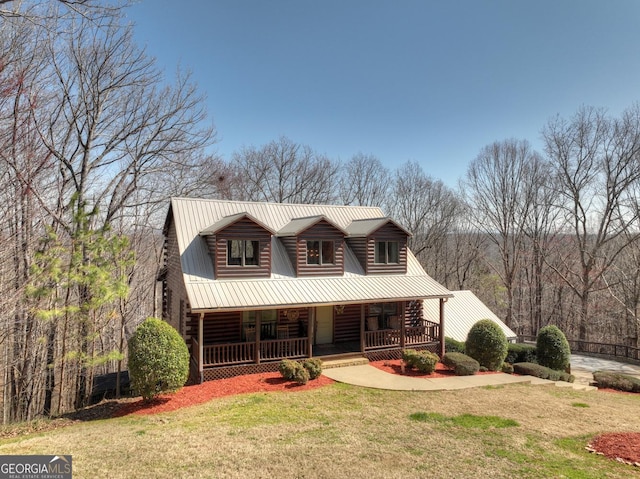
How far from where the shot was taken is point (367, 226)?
1802cm

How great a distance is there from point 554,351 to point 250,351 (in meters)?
14.5

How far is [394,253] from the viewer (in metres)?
18.3

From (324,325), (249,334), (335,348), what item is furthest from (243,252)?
(335,348)

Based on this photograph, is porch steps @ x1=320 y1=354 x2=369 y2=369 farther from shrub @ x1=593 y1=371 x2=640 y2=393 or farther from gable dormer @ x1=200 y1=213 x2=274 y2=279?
shrub @ x1=593 y1=371 x2=640 y2=393

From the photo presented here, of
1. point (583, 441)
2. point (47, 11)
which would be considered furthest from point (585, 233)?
point (47, 11)

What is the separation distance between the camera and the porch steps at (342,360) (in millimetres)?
14922

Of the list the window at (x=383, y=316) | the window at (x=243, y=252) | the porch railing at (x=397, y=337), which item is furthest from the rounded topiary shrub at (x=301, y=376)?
the window at (x=383, y=316)

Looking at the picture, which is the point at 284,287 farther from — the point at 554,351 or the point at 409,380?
the point at 554,351

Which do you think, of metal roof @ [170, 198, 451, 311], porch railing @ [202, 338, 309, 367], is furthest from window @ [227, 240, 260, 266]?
porch railing @ [202, 338, 309, 367]

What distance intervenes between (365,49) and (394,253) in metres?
10.6

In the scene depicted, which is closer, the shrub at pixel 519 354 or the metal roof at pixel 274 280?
the metal roof at pixel 274 280

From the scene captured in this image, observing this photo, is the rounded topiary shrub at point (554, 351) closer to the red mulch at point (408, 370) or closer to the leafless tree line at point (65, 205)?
the red mulch at point (408, 370)

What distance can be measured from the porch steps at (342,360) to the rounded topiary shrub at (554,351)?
30.7ft

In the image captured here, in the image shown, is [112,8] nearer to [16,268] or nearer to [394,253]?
[16,268]
